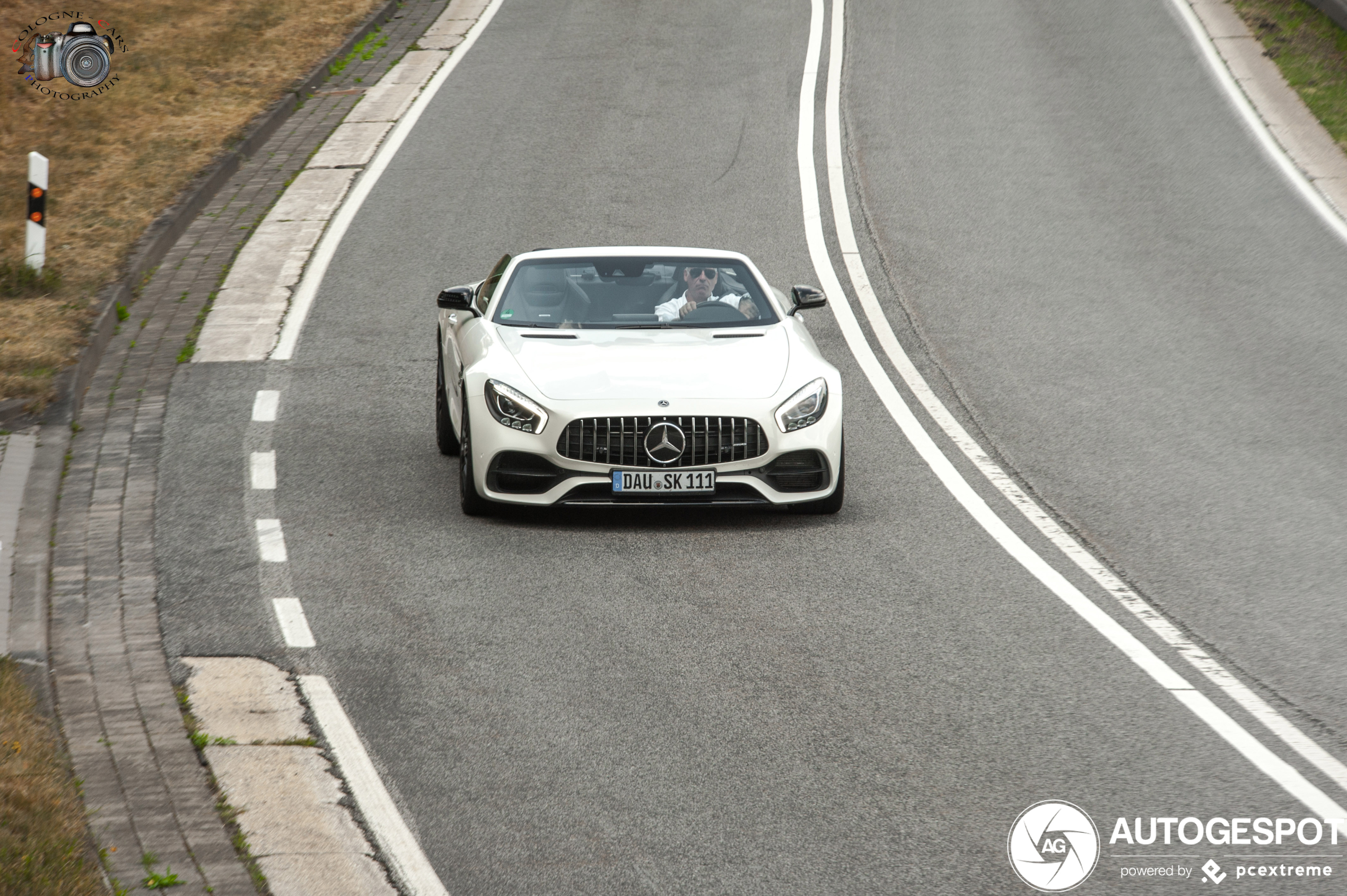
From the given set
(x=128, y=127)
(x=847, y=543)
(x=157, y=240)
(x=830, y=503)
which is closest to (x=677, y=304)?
(x=830, y=503)

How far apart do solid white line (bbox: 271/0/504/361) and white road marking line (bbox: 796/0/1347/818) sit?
187 inches

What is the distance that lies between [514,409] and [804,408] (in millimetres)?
1682

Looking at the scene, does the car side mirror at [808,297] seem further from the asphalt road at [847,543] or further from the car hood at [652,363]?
the asphalt road at [847,543]

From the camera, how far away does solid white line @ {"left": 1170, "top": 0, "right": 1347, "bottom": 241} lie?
52.7 ft

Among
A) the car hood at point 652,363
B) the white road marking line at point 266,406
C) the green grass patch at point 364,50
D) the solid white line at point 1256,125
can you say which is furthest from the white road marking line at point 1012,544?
the green grass patch at point 364,50

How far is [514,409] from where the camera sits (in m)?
8.77

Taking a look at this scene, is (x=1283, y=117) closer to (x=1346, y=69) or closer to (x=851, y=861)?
(x=1346, y=69)

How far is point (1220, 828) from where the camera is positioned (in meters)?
5.22

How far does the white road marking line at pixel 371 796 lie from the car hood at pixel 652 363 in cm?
275

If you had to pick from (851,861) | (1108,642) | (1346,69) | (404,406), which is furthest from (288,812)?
(1346,69)

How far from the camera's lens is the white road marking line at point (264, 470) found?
9.57m

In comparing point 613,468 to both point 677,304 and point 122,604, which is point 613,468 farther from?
point 122,604

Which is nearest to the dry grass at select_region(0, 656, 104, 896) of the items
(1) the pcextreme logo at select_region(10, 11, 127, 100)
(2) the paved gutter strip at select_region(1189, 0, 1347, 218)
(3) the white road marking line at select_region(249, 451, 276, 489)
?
(3) the white road marking line at select_region(249, 451, 276, 489)

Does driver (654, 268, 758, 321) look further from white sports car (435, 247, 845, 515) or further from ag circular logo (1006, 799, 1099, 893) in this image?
ag circular logo (1006, 799, 1099, 893)
